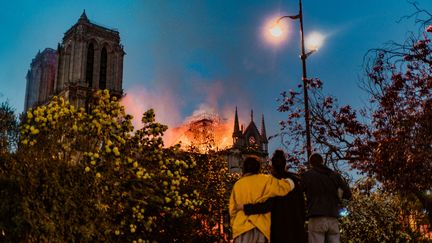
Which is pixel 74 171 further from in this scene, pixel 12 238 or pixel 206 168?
pixel 206 168

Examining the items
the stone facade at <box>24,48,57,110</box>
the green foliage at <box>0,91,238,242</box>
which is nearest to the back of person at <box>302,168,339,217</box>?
the green foliage at <box>0,91,238,242</box>

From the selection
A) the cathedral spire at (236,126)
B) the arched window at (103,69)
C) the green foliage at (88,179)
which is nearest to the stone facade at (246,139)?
the cathedral spire at (236,126)

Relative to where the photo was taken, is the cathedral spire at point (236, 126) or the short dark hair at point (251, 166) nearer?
the short dark hair at point (251, 166)

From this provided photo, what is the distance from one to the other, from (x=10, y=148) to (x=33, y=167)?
1.43 m

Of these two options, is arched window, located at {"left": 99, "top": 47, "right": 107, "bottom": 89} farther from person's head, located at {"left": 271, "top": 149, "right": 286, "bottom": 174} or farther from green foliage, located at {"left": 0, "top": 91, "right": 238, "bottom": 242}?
person's head, located at {"left": 271, "top": 149, "right": 286, "bottom": 174}

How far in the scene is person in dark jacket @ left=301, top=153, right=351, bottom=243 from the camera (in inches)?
259

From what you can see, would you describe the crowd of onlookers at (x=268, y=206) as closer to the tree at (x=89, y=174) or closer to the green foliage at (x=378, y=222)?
the tree at (x=89, y=174)

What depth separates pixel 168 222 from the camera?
8.64m

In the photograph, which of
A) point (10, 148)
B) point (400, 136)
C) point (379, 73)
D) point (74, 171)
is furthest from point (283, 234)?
point (379, 73)

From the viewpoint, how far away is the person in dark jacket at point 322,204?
6.58 meters

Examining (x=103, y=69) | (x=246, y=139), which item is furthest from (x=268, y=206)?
(x=246, y=139)

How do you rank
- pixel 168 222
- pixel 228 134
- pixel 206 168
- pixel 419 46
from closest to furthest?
pixel 168 222 < pixel 419 46 < pixel 206 168 < pixel 228 134

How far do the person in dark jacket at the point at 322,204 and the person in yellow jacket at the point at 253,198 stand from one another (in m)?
0.78

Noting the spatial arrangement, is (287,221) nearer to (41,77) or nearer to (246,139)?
(246,139)
